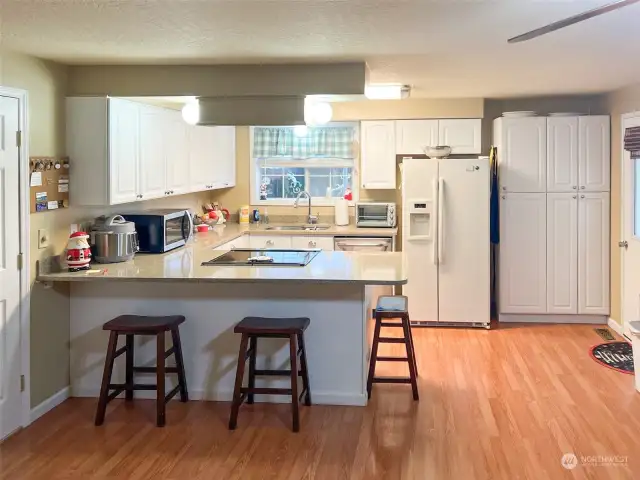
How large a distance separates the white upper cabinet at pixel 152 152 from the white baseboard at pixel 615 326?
4.04m

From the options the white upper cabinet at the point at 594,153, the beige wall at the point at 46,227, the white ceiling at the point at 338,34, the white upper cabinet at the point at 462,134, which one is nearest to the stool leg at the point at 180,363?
the beige wall at the point at 46,227

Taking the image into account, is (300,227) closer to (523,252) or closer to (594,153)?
(523,252)

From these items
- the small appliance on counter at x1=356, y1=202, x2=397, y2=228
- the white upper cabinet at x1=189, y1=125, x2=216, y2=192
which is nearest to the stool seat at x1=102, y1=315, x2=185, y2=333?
the white upper cabinet at x1=189, y1=125, x2=216, y2=192

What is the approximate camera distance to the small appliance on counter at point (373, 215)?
6859 mm

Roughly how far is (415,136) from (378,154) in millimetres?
397

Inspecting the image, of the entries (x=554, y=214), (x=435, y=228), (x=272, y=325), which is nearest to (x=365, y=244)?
(x=435, y=228)

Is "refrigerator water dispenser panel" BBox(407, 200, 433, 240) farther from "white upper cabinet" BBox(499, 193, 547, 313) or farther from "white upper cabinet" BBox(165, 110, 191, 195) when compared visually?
"white upper cabinet" BBox(165, 110, 191, 195)

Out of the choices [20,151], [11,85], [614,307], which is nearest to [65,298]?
[20,151]

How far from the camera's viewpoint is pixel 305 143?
24.1 feet

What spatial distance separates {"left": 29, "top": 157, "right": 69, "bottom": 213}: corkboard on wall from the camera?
4.02 m

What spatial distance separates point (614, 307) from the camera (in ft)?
20.8

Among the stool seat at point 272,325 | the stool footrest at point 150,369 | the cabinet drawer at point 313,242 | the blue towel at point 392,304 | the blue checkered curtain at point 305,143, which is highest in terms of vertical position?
the blue checkered curtain at point 305,143

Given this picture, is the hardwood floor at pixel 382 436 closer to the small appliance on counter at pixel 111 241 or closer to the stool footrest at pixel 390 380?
the stool footrest at pixel 390 380

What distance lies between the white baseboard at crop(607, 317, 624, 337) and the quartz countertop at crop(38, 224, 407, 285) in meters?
2.44
